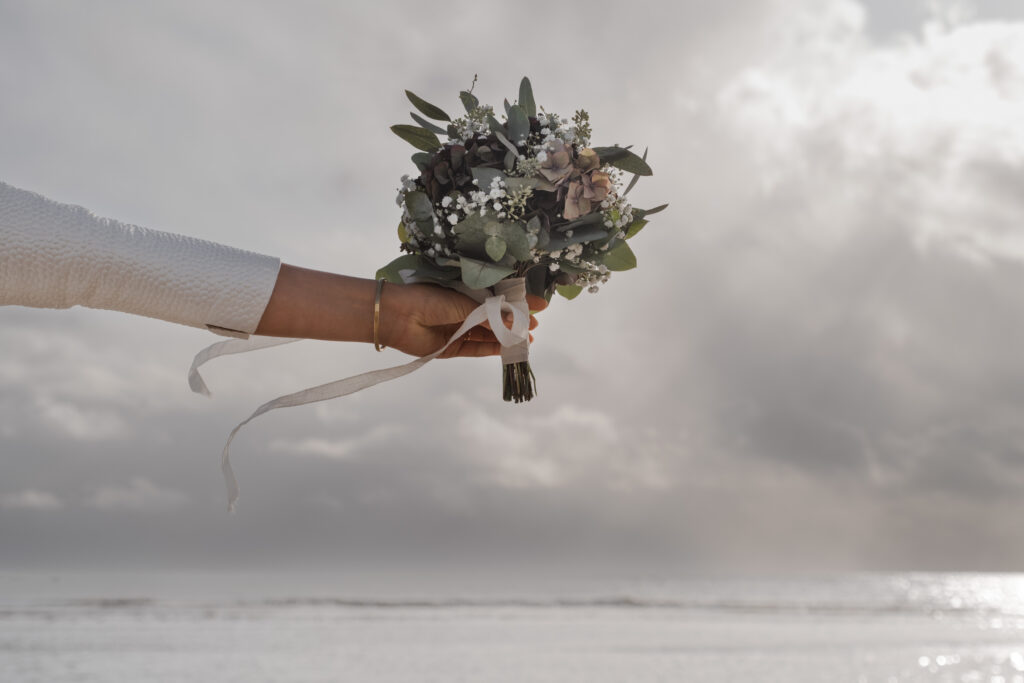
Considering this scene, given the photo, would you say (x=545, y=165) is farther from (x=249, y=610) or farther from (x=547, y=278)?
(x=249, y=610)

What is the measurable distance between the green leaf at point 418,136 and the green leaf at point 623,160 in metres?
0.48

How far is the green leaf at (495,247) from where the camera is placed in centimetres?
203

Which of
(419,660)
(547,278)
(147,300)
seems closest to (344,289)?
(147,300)

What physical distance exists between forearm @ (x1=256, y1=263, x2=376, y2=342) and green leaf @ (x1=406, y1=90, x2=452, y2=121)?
25.6 inches

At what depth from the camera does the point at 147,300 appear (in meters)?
1.80

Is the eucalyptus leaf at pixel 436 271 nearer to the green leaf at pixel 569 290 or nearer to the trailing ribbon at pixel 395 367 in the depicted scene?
the trailing ribbon at pixel 395 367

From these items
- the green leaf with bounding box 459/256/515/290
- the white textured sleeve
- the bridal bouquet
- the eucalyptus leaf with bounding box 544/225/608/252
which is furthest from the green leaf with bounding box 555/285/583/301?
the white textured sleeve

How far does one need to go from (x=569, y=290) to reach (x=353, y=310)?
688 mm

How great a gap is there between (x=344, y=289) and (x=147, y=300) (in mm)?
425

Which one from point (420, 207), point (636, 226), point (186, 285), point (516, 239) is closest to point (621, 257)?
point (636, 226)

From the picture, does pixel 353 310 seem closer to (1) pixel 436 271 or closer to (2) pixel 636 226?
(1) pixel 436 271

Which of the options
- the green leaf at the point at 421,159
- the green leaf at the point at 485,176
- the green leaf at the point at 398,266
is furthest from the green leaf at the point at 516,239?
the green leaf at the point at 421,159

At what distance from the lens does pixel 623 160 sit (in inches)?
87.9

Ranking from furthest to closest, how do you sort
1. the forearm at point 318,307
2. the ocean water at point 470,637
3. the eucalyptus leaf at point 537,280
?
1. the ocean water at point 470,637
2. the eucalyptus leaf at point 537,280
3. the forearm at point 318,307
